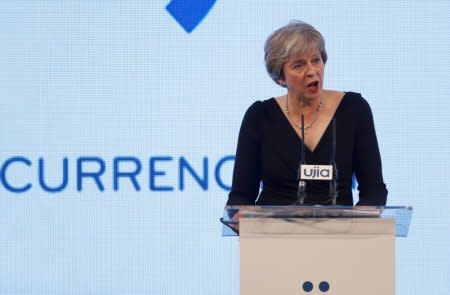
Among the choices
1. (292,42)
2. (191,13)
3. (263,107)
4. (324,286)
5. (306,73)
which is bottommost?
(324,286)

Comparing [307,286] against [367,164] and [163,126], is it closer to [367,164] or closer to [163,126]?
[367,164]

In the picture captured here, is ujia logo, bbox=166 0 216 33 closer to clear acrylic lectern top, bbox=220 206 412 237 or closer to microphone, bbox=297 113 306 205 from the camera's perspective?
microphone, bbox=297 113 306 205

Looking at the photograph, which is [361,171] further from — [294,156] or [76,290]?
[76,290]

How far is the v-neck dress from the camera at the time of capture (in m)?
2.88

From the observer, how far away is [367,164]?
2.89m

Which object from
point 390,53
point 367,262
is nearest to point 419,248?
point 390,53

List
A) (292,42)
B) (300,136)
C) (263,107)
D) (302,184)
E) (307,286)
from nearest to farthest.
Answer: (307,286) < (302,184) < (292,42) < (300,136) < (263,107)

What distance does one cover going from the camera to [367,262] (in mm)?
2230

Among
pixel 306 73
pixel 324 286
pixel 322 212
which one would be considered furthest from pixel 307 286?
pixel 306 73

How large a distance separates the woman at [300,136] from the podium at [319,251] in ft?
1.92

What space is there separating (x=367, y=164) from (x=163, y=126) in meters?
1.61

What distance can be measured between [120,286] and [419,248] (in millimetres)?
1527

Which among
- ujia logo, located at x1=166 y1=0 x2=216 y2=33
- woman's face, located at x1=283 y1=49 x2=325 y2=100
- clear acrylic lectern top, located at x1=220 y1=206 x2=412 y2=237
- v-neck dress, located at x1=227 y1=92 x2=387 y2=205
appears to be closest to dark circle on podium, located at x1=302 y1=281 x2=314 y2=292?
clear acrylic lectern top, located at x1=220 y1=206 x2=412 y2=237

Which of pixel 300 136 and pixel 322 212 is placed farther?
pixel 300 136
